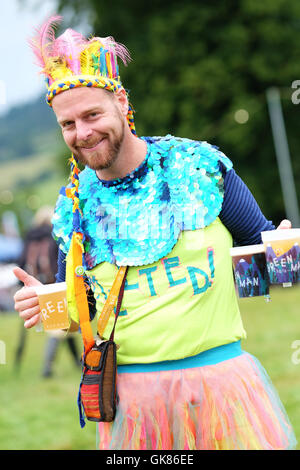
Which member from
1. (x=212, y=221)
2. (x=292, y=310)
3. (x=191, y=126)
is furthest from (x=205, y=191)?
(x=191, y=126)

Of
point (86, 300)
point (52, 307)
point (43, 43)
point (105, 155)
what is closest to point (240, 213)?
point (105, 155)

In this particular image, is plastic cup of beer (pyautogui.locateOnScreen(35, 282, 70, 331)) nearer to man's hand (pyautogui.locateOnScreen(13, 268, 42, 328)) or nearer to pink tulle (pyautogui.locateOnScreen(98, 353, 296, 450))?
man's hand (pyautogui.locateOnScreen(13, 268, 42, 328))

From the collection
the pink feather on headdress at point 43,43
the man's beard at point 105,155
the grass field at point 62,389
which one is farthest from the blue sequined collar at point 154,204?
the grass field at point 62,389

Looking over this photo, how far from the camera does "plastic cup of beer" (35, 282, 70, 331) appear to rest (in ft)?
7.82

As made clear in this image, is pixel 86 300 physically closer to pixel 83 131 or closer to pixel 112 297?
pixel 112 297

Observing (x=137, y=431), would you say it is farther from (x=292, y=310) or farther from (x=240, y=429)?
(x=292, y=310)

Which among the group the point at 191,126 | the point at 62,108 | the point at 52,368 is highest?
the point at 191,126

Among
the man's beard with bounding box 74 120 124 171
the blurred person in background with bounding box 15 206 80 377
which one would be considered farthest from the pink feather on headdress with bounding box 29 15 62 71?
the blurred person in background with bounding box 15 206 80 377

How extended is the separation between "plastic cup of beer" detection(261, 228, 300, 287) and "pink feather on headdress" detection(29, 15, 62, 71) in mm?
974

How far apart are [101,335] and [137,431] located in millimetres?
334

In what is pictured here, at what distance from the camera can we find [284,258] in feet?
7.28

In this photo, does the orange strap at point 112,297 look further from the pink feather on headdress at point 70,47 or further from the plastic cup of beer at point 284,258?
the pink feather on headdress at point 70,47
